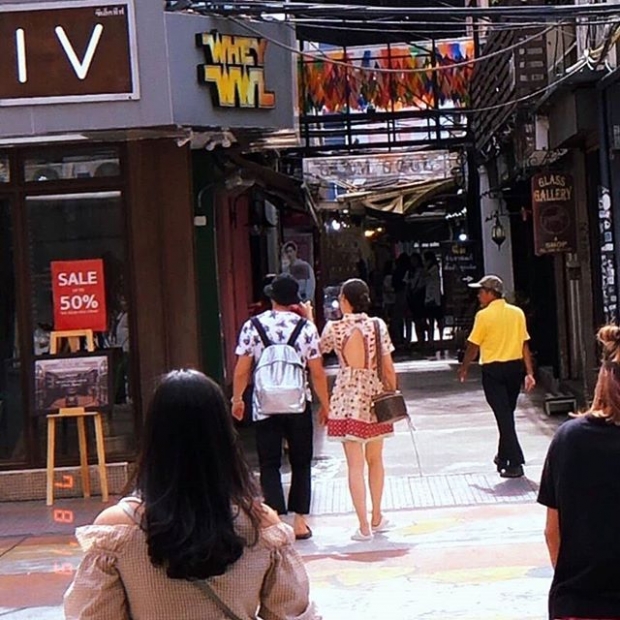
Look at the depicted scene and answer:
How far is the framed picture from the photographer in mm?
10516

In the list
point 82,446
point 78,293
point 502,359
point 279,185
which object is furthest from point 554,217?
point 82,446

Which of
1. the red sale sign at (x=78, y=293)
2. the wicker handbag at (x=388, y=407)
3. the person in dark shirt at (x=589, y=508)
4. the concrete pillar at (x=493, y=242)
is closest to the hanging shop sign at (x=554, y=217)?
the red sale sign at (x=78, y=293)

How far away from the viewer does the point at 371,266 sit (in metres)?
29.9

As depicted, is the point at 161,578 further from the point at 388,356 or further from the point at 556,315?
the point at 556,315

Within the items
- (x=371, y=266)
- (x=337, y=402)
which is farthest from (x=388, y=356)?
(x=371, y=266)

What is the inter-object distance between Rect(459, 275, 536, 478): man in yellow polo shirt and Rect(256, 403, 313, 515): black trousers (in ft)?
7.72

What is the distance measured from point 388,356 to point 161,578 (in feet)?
19.4

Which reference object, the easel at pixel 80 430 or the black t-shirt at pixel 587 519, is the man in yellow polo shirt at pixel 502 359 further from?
the black t-shirt at pixel 587 519

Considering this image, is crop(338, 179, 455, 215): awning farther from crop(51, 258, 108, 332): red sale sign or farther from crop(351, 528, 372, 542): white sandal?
crop(351, 528, 372, 542): white sandal

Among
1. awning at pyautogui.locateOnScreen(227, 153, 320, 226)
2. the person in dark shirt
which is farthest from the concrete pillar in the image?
the person in dark shirt

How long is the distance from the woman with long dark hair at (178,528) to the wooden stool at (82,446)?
7.68 meters

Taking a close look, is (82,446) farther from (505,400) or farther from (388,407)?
(505,400)

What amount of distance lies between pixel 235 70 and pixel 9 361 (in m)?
3.25

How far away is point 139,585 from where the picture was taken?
2787mm
